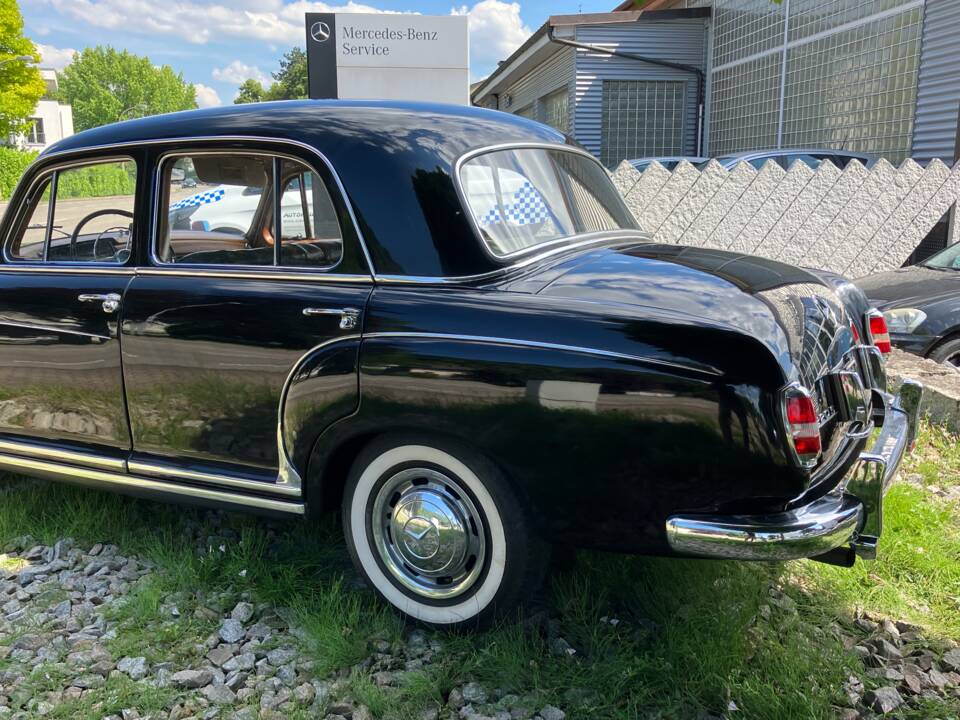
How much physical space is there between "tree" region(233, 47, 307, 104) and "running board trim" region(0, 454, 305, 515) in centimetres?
8541

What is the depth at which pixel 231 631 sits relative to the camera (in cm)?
300

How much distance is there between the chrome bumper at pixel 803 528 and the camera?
238 centimetres

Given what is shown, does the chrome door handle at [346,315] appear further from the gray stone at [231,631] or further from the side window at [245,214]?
the gray stone at [231,631]

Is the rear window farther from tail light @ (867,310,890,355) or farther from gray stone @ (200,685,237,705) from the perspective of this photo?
gray stone @ (200,685,237,705)

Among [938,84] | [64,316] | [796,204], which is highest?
[938,84]

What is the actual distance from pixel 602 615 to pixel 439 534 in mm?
Result: 695

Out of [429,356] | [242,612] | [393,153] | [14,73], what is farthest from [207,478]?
[14,73]

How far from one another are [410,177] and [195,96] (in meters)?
121

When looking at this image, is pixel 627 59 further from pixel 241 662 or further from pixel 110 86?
pixel 110 86

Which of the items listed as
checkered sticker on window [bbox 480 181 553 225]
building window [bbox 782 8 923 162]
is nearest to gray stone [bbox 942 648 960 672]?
checkered sticker on window [bbox 480 181 553 225]

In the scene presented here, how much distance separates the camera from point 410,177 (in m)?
2.96

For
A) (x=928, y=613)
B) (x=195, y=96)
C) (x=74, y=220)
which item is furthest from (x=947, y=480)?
(x=195, y=96)

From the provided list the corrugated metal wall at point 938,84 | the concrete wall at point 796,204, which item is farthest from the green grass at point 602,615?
the corrugated metal wall at point 938,84

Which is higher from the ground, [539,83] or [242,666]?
[539,83]
